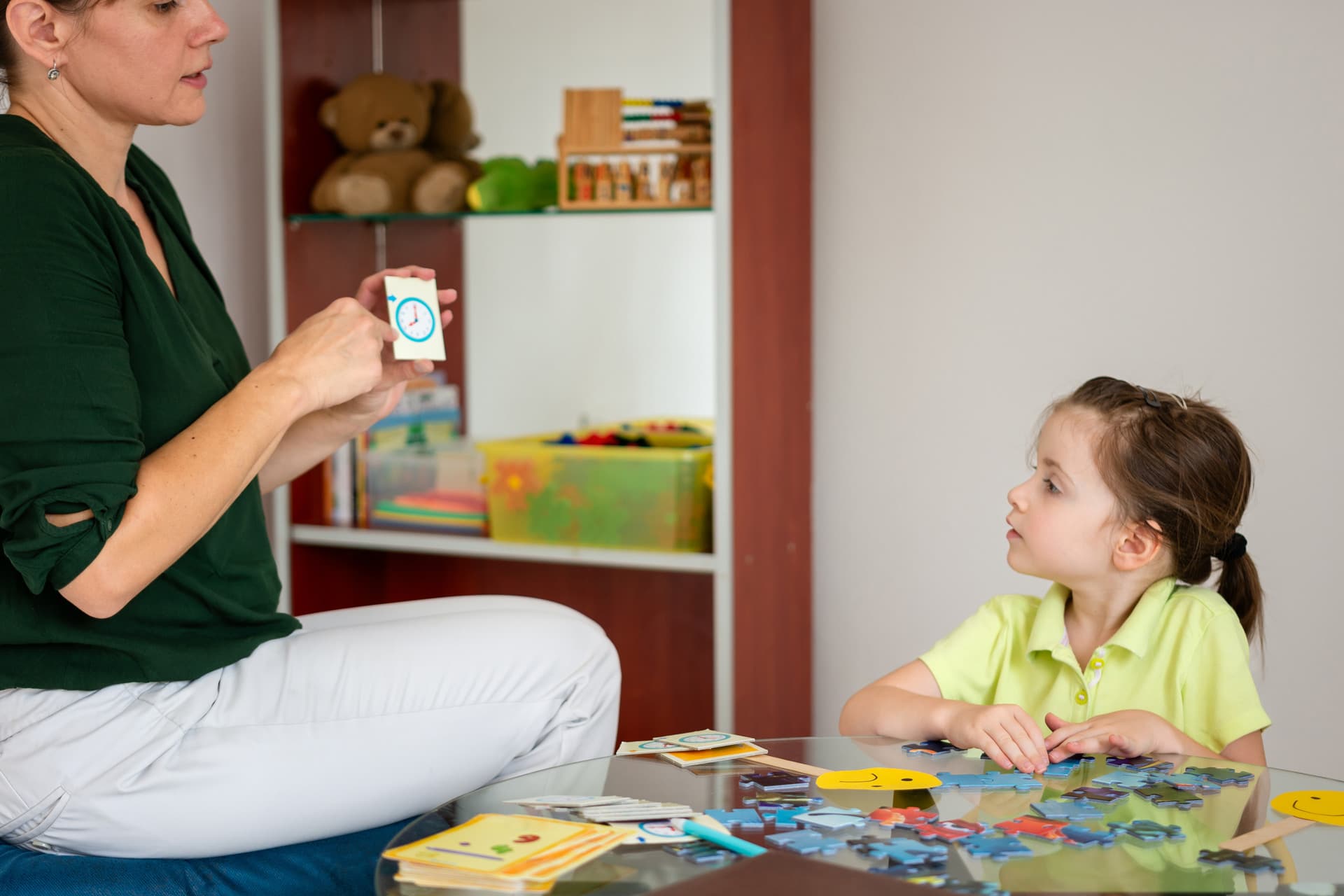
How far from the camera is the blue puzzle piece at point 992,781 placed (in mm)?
1137

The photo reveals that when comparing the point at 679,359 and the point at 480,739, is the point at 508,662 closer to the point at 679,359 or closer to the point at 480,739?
the point at 480,739

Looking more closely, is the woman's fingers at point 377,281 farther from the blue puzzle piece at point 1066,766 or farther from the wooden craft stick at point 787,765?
the blue puzzle piece at point 1066,766

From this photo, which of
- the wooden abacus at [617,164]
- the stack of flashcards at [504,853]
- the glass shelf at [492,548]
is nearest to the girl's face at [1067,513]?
the stack of flashcards at [504,853]

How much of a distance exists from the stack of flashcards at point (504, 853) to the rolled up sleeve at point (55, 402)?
47cm

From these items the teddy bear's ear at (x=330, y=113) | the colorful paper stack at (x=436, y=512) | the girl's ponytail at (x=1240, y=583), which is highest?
the teddy bear's ear at (x=330, y=113)

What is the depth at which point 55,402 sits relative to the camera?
1190 mm

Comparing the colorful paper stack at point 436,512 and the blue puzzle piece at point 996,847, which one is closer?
the blue puzzle piece at point 996,847

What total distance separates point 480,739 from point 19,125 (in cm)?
81

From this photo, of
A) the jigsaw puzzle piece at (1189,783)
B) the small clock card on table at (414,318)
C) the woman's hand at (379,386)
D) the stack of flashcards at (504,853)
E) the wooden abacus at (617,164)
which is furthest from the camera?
the wooden abacus at (617,164)

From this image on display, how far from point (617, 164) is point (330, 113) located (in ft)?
2.15

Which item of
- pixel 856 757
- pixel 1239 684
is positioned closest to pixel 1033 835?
pixel 856 757

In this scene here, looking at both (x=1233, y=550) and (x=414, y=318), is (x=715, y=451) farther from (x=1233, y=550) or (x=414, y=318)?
(x=1233, y=550)

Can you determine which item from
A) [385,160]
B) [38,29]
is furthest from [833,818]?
[385,160]

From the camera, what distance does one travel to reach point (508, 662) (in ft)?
4.79
